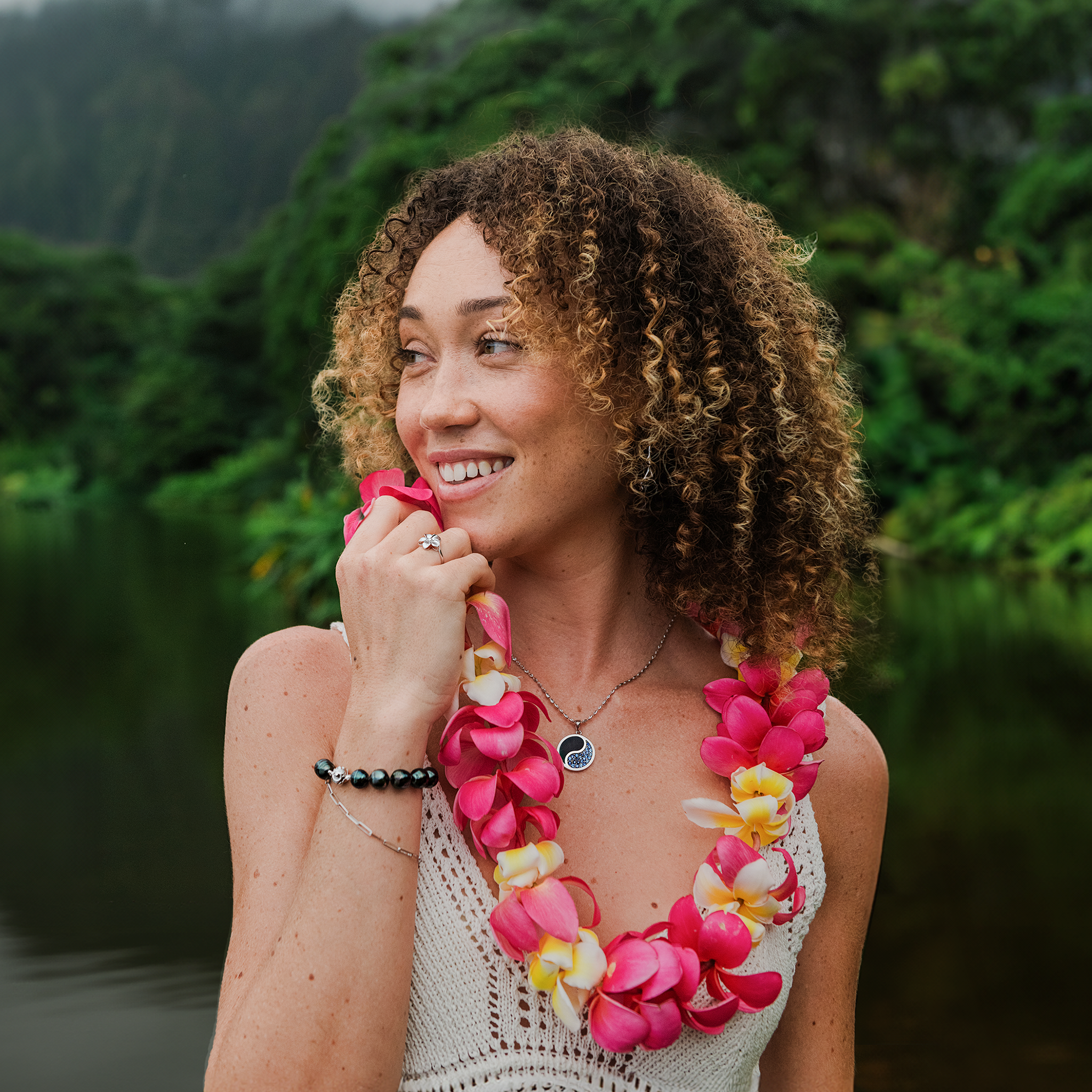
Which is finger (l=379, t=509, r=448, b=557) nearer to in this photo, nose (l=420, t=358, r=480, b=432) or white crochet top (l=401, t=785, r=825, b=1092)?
nose (l=420, t=358, r=480, b=432)

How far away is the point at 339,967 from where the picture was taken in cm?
107

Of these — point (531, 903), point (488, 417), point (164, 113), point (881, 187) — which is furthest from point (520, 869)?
point (164, 113)

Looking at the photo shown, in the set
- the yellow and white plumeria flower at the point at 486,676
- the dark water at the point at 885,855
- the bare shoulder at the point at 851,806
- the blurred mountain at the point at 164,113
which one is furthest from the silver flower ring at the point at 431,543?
the blurred mountain at the point at 164,113

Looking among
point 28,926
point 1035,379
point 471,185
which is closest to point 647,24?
point 1035,379

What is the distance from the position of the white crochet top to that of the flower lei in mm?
31

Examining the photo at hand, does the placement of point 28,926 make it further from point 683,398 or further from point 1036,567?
point 1036,567

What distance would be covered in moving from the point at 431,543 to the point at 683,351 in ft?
1.52

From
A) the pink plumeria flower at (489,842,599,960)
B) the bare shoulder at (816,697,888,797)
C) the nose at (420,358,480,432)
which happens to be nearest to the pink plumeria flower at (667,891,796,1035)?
the pink plumeria flower at (489,842,599,960)

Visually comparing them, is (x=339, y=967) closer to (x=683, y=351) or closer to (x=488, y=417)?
(x=488, y=417)

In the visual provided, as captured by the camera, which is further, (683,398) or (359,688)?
(683,398)

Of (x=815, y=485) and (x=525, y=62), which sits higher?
(x=525, y=62)

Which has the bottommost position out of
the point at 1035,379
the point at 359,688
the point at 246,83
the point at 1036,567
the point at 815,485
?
the point at 1036,567

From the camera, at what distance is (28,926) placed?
4684mm

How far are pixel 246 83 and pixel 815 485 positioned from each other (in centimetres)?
2404
